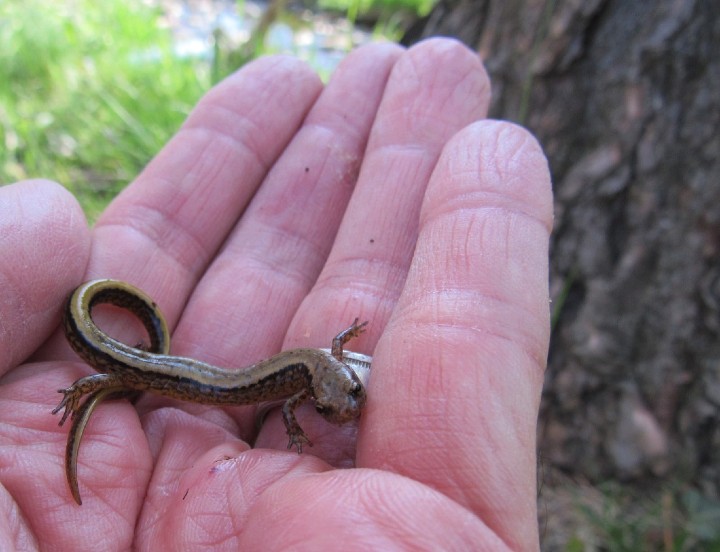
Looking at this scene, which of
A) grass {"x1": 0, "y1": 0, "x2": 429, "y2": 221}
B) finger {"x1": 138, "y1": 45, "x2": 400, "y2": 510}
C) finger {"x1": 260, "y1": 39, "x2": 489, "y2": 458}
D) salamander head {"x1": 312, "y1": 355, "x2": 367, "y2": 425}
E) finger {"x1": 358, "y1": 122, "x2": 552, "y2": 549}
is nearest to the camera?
finger {"x1": 358, "y1": 122, "x2": 552, "y2": 549}

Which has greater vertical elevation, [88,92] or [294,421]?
[88,92]

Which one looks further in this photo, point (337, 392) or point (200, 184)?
point (200, 184)

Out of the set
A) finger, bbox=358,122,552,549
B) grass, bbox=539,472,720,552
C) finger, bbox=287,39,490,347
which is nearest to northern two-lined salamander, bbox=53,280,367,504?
finger, bbox=287,39,490,347

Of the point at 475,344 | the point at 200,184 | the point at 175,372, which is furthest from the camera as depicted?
the point at 200,184

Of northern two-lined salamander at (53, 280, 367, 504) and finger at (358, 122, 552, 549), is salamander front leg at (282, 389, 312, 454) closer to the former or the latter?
northern two-lined salamander at (53, 280, 367, 504)

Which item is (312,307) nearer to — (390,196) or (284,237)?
(284,237)

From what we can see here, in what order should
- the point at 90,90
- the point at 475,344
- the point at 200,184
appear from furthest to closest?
the point at 90,90
the point at 200,184
the point at 475,344

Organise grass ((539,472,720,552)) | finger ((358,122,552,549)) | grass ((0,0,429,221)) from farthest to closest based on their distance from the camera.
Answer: grass ((0,0,429,221))
grass ((539,472,720,552))
finger ((358,122,552,549))

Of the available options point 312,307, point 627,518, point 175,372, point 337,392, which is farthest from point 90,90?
point 627,518
